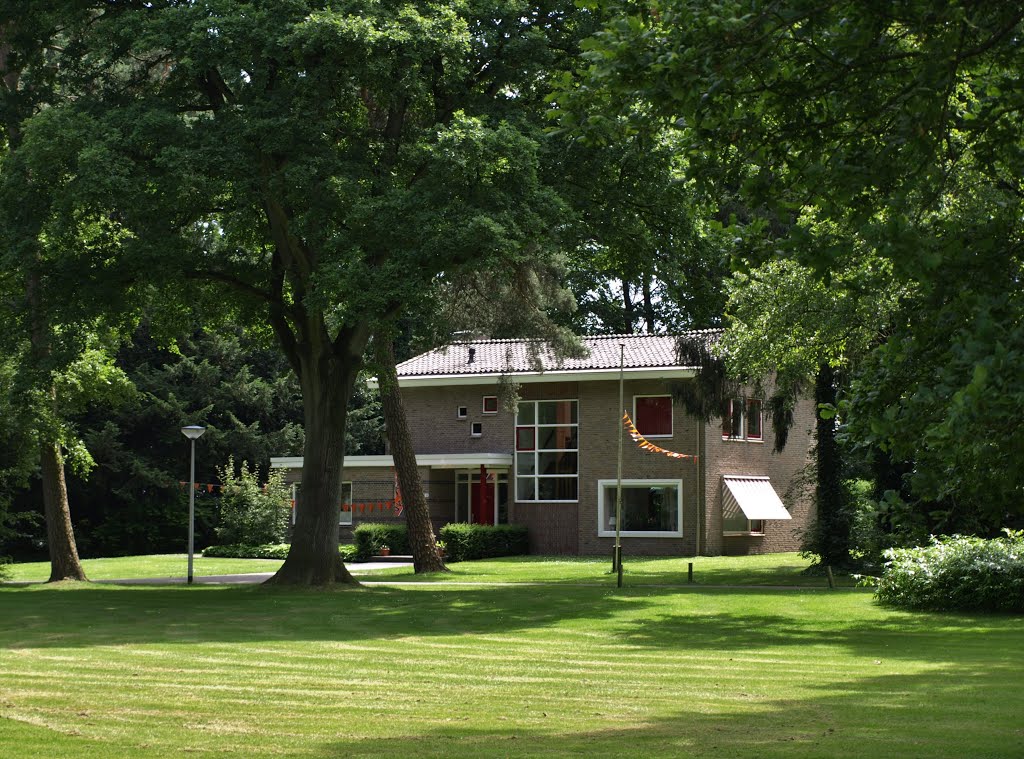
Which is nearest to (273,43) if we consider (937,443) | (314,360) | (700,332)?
(314,360)

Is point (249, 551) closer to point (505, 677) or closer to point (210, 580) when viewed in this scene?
point (210, 580)

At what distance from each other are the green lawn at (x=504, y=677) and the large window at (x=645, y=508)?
17882 mm

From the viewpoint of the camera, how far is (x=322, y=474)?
25625mm

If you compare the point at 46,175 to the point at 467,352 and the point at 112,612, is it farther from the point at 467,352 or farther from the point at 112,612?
the point at 467,352

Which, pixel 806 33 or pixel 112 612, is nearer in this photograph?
pixel 806 33

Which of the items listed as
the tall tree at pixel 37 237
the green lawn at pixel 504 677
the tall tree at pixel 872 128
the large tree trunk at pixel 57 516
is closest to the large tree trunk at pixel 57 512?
the large tree trunk at pixel 57 516

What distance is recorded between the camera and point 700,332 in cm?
2950

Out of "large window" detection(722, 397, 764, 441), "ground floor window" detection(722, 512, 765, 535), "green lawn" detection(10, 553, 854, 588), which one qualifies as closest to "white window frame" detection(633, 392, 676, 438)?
"large window" detection(722, 397, 764, 441)

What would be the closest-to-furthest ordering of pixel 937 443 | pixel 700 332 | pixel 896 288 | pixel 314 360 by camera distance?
pixel 937 443, pixel 896 288, pixel 314 360, pixel 700 332

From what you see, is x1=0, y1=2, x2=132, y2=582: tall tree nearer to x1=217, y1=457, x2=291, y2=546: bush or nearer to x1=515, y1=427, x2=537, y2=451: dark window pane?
x1=217, y1=457, x2=291, y2=546: bush

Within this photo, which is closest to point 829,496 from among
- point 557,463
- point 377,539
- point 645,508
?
point 645,508

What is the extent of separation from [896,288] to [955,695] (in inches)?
146

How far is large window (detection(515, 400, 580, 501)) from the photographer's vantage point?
143ft

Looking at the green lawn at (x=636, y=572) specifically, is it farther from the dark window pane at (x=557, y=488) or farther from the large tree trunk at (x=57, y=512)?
the large tree trunk at (x=57, y=512)
